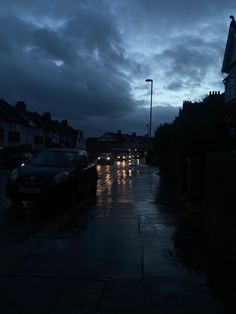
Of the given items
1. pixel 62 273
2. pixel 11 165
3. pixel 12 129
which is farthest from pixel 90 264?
pixel 12 129

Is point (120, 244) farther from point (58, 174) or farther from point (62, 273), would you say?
point (58, 174)

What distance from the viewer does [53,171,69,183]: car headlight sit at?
1165 centimetres

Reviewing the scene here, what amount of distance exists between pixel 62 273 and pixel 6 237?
2.64 m

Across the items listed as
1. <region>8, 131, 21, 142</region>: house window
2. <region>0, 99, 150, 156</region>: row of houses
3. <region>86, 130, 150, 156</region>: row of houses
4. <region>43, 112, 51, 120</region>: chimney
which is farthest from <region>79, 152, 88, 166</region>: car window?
<region>86, 130, 150, 156</region>: row of houses

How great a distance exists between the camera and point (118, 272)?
576 cm

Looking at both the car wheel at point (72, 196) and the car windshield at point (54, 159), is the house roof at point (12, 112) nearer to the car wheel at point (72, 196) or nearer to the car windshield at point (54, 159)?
the car windshield at point (54, 159)

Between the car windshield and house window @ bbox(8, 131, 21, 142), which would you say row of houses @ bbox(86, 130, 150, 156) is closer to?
house window @ bbox(8, 131, 21, 142)

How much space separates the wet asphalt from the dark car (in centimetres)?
218

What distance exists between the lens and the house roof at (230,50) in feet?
82.8

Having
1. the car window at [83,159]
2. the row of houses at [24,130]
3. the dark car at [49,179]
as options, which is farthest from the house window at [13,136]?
the dark car at [49,179]

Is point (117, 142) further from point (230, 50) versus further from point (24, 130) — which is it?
point (230, 50)

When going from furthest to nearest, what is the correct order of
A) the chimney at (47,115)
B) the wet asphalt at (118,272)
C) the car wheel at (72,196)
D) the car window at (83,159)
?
the chimney at (47,115) → the car window at (83,159) → the car wheel at (72,196) → the wet asphalt at (118,272)

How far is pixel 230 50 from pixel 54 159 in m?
16.0

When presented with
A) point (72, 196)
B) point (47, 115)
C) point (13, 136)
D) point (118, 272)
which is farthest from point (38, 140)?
point (118, 272)
